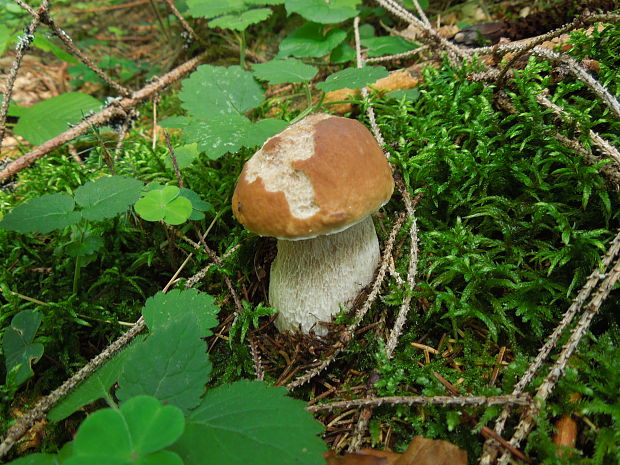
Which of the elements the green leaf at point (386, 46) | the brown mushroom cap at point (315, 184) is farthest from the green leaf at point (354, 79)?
the green leaf at point (386, 46)

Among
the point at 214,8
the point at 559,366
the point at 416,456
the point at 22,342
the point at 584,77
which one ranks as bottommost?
the point at 416,456

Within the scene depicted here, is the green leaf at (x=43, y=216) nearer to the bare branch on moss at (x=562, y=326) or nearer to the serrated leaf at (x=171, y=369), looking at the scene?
the serrated leaf at (x=171, y=369)

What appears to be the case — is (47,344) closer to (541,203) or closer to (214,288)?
(214,288)

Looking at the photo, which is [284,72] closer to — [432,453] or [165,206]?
[165,206]

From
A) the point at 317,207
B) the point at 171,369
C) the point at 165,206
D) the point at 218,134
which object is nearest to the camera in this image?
the point at 171,369

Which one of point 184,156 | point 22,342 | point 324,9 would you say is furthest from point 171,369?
point 324,9

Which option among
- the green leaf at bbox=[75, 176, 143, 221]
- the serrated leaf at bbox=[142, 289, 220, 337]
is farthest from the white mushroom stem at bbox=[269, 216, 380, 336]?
the green leaf at bbox=[75, 176, 143, 221]
